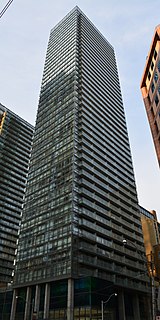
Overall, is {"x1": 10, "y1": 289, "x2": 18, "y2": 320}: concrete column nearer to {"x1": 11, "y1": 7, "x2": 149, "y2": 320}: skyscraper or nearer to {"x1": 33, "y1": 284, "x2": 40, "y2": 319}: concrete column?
{"x1": 11, "y1": 7, "x2": 149, "y2": 320}: skyscraper

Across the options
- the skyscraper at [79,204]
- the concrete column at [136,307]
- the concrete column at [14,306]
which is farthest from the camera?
the concrete column at [136,307]

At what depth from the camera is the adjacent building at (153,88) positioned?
49594 millimetres

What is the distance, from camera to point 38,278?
63.4 m

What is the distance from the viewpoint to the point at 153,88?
5247 centimetres

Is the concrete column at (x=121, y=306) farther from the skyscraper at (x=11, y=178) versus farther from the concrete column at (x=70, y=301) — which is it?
the skyscraper at (x=11, y=178)

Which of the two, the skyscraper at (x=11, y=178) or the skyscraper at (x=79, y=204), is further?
the skyscraper at (x=11, y=178)

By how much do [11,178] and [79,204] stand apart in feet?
221

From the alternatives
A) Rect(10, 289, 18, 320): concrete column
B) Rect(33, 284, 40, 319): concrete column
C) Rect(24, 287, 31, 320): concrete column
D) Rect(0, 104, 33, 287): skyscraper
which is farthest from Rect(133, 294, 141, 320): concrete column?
Rect(0, 104, 33, 287): skyscraper

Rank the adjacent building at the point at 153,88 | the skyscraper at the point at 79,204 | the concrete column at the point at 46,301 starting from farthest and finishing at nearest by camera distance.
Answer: the skyscraper at the point at 79,204, the concrete column at the point at 46,301, the adjacent building at the point at 153,88

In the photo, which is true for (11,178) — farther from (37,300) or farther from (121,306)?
(121,306)

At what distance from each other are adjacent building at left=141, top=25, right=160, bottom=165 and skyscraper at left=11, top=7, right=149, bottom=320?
70.5 ft

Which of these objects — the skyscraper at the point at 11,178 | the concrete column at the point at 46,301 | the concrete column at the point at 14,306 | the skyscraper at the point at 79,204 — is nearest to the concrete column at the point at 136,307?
the skyscraper at the point at 79,204

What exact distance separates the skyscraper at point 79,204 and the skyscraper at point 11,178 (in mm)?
37554

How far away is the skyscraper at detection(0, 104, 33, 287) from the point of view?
111938 millimetres
